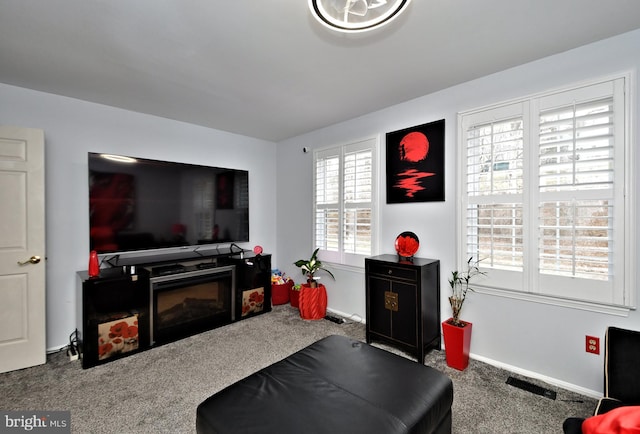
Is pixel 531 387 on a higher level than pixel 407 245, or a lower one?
lower

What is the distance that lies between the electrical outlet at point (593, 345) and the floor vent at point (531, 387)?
412 millimetres

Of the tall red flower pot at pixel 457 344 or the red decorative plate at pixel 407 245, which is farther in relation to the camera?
the red decorative plate at pixel 407 245

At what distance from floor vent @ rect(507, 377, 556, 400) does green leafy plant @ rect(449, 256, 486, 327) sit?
1.68ft

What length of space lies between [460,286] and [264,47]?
2.64 m

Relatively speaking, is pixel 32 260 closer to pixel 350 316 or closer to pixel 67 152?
pixel 67 152

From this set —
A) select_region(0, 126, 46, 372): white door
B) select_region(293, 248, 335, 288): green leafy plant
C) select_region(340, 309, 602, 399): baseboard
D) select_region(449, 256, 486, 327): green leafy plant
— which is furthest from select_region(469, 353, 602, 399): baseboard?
select_region(0, 126, 46, 372): white door

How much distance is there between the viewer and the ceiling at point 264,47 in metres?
1.68

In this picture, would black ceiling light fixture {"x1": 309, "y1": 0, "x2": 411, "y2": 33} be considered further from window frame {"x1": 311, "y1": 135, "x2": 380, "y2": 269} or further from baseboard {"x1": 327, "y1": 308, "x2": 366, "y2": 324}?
baseboard {"x1": 327, "y1": 308, "x2": 366, "y2": 324}

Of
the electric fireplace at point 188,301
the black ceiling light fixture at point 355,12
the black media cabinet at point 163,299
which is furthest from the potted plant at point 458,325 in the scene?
the electric fireplace at point 188,301

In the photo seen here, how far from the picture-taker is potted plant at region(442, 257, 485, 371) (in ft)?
7.92

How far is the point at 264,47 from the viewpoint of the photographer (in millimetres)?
2047

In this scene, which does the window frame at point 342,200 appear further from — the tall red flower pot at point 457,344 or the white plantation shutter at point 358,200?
the tall red flower pot at point 457,344

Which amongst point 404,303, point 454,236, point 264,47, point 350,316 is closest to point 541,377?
point 404,303

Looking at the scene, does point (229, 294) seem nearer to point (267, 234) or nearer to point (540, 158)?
point (267, 234)
